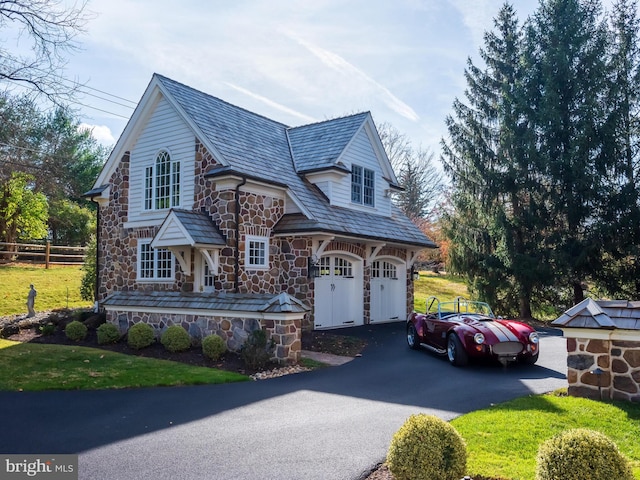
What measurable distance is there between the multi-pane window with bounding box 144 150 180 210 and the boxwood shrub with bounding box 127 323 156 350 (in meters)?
4.51

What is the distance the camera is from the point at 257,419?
6871 millimetres

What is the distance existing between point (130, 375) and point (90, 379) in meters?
0.70

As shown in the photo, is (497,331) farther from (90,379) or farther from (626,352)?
(90,379)

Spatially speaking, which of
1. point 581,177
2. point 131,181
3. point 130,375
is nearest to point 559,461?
point 130,375

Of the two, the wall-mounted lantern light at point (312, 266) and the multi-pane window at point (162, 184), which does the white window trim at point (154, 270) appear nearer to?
the multi-pane window at point (162, 184)

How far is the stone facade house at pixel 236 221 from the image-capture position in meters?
14.3

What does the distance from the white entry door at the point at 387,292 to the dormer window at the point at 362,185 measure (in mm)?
2349

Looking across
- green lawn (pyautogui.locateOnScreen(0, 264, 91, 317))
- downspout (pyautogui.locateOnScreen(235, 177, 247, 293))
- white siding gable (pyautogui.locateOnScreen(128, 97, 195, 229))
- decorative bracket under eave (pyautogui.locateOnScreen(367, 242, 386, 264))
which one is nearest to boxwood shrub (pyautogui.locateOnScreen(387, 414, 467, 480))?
downspout (pyautogui.locateOnScreen(235, 177, 247, 293))

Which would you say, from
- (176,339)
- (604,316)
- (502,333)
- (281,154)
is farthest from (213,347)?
(281,154)

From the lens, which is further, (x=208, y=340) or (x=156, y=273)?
(x=156, y=273)

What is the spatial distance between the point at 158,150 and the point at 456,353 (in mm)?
11339

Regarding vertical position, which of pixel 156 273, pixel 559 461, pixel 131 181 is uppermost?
pixel 131 181

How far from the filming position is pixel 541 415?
257 inches

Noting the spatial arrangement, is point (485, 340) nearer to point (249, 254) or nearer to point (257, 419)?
point (257, 419)
